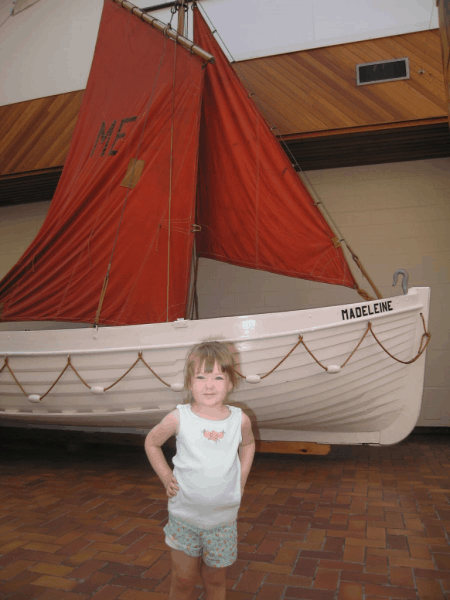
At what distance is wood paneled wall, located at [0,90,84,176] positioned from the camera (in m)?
5.18

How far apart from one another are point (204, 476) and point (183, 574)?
0.29 m

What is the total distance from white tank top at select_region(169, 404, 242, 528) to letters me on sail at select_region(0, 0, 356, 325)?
230cm

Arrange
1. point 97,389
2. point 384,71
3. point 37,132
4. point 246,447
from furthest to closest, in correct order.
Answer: point 37,132 < point 384,71 < point 97,389 < point 246,447

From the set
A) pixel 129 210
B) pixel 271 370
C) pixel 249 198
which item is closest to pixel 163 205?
pixel 129 210

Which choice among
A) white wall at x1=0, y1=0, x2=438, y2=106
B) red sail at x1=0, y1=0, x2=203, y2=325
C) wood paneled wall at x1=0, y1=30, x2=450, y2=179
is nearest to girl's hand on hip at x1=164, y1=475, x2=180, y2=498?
red sail at x1=0, y1=0, x2=203, y2=325

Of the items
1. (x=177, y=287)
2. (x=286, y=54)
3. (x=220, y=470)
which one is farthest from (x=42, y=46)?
(x=220, y=470)

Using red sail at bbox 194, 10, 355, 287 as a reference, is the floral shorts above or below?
below

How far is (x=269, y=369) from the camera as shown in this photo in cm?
304

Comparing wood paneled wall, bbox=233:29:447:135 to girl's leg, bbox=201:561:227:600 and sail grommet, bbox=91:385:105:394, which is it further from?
girl's leg, bbox=201:561:227:600

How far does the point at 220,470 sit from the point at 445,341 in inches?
167

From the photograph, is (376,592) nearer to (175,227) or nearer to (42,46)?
→ (175,227)

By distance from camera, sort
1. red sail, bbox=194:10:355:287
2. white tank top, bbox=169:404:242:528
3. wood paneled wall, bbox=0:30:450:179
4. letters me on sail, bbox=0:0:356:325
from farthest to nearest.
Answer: wood paneled wall, bbox=0:30:450:179, letters me on sail, bbox=0:0:356:325, red sail, bbox=194:10:355:287, white tank top, bbox=169:404:242:528

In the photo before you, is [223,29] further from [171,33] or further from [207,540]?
[207,540]

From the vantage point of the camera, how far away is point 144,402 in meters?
3.25
